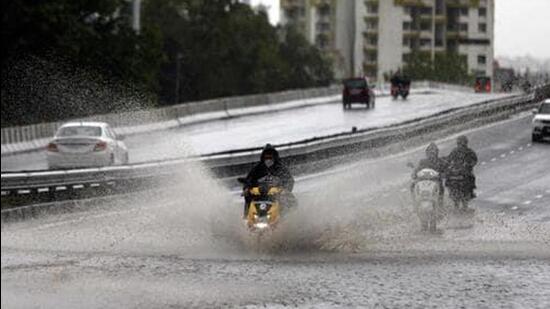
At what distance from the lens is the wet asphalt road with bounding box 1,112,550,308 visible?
1616cm

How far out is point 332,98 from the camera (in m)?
89.8

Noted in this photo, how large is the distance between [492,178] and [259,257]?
18865 millimetres

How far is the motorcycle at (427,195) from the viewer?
78.9 ft

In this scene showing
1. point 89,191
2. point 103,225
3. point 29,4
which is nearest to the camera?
point 103,225

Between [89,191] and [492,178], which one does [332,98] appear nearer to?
[492,178]

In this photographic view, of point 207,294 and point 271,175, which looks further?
point 271,175

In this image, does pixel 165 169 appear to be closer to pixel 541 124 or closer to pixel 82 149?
pixel 82 149

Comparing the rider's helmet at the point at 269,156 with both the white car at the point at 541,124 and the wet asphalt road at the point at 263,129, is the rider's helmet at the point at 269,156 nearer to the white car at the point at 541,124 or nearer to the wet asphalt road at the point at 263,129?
the wet asphalt road at the point at 263,129

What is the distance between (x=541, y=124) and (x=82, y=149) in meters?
19.1

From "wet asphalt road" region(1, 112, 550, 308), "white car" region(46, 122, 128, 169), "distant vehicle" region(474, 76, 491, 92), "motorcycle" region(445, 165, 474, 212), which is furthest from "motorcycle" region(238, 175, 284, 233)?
"distant vehicle" region(474, 76, 491, 92)

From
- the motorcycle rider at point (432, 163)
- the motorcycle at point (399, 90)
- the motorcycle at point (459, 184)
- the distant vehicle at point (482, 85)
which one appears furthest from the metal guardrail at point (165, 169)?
the distant vehicle at point (482, 85)

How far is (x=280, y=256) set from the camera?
800 inches

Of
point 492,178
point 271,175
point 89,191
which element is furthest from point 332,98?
point 271,175

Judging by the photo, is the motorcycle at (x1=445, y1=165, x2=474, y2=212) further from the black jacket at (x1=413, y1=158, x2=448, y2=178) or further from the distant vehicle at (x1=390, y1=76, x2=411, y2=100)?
the distant vehicle at (x1=390, y1=76, x2=411, y2=100)
